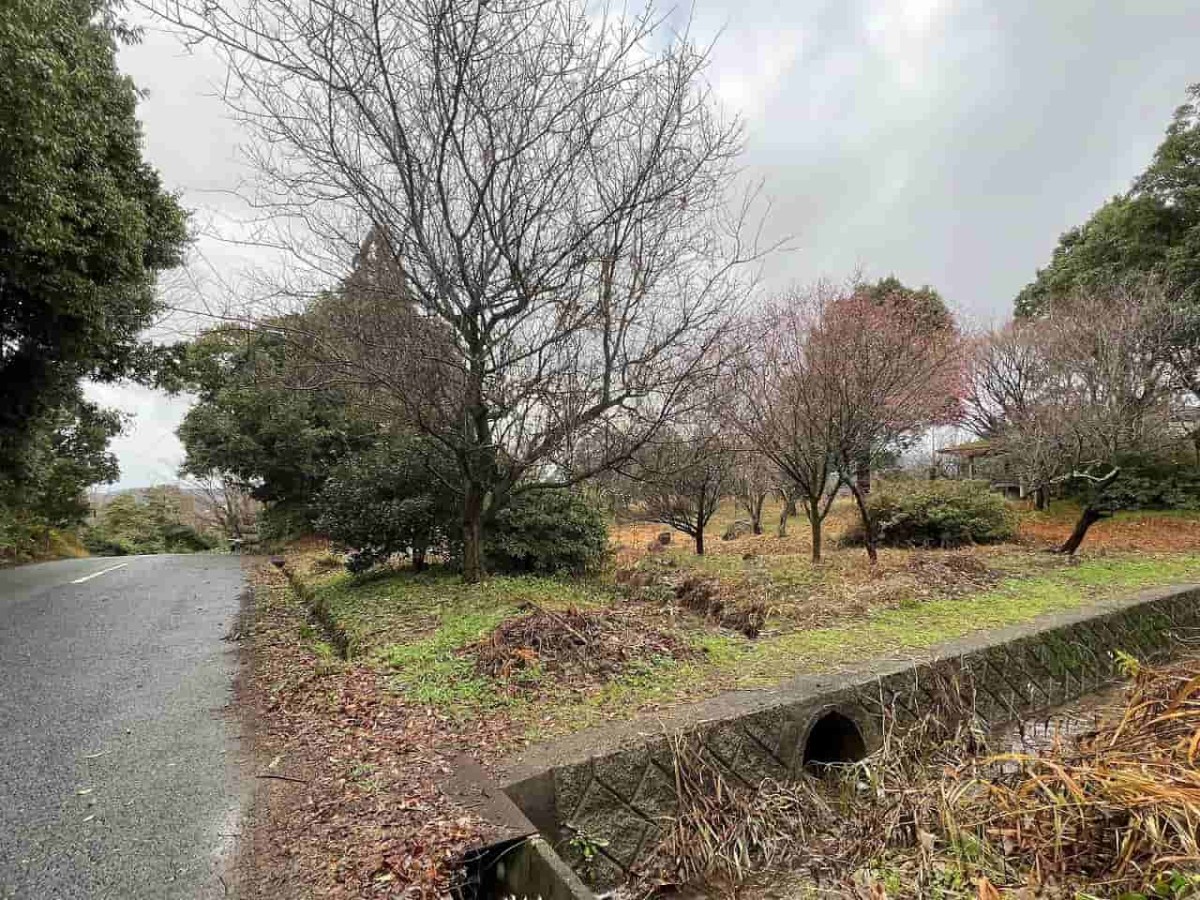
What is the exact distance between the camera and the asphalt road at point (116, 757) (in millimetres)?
2184

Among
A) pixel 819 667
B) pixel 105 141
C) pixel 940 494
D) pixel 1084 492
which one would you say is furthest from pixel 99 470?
pixel 1084 492

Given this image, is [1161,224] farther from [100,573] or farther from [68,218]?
[100,573]

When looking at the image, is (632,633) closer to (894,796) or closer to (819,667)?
(819,667)

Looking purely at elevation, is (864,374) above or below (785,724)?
above

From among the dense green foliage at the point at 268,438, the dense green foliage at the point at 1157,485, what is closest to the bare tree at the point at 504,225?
the dense green foliage at the point at 268,438

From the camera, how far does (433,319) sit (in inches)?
219

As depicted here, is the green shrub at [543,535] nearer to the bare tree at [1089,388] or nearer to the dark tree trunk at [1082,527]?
the dark tree trunk at [1082,527]

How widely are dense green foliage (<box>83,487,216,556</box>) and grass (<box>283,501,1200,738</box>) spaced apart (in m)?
15.6

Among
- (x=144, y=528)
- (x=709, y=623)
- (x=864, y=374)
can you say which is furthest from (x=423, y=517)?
(x=144, y=528)

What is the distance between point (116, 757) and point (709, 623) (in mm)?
4648

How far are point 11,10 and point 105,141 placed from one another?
2405 mm

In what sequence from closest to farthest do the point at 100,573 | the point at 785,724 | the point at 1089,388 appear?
1. the point at 785,724
2. the point at 100,573
3. the point at 1089,388

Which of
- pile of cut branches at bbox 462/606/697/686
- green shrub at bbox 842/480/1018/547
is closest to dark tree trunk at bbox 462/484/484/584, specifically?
pile of cut branches at bbox 462/606/697/686

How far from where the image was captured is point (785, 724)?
3365 mm
